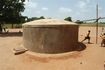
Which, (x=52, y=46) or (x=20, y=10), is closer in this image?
(x=52, y=46)

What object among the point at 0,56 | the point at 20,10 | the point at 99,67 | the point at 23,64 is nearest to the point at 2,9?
the point at 20,10

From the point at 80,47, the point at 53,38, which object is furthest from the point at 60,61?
the point at 80,47

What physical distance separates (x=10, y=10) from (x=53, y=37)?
19744mm

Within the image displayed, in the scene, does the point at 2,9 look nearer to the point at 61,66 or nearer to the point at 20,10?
the point at 20,10

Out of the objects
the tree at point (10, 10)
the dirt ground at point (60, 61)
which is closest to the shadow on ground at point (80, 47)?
the dirt ground at point (60, 61)

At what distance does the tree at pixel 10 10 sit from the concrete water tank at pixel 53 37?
59.9 feet

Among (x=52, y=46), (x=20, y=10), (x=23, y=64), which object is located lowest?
(x=23, y=64)

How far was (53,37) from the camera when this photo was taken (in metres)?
14.0

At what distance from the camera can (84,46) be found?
15141mm

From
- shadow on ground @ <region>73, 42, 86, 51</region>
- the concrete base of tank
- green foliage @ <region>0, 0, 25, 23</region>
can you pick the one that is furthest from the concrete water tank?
green foliage @ <region>0, 0, 25, 23</region>

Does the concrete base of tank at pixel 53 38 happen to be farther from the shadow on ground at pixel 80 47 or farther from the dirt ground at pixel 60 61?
the dirt ground at pixel 60 61

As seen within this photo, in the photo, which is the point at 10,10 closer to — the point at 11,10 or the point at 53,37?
the point at 11,10

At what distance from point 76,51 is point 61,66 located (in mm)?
2179

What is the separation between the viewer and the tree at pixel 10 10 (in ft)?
105
